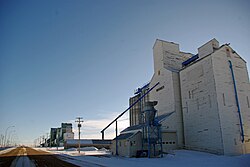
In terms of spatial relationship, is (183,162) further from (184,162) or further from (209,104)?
(209,104)

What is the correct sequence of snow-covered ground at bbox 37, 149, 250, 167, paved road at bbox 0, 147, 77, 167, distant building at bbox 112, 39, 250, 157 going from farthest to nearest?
distant building at bbox 112, 39, 250, 157 < paved road at bbox 0, 147, 77, 167 < snow-covered ground at bbox 37, 149, 250, 167

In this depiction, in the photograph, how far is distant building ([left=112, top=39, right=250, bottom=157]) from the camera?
3347 cm

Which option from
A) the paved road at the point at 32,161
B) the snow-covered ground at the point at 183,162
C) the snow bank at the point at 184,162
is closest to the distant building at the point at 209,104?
the snow-covered ground at the point at 183,162

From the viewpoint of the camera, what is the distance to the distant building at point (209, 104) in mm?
33469

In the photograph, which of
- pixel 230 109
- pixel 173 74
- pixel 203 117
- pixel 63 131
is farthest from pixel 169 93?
pixel 63 131

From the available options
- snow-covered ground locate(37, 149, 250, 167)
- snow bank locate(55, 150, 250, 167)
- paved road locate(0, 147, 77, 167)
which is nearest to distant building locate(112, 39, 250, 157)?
snow-covered ground locate(37, 149, 250, 167)

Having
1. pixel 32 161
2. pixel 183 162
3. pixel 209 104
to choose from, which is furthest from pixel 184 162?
pixel 32 161

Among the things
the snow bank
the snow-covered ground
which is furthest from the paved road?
the snow bank

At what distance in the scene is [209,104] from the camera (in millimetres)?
35469

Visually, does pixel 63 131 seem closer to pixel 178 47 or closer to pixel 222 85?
pixel 178 47

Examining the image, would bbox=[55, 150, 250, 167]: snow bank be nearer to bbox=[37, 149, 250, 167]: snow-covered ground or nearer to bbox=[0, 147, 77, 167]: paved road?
bbox=[37, 149, 250, 167]: snow-covered ground

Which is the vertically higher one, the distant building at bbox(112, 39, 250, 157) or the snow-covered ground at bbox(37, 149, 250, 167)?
the distant building at bbox(112, 39, 250, 157)

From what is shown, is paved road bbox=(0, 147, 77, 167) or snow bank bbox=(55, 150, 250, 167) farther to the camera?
paved road bbox=(0, 147, 77, 167)

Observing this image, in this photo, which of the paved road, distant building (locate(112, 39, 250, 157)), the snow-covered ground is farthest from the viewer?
distant building (locate(112, 39, 250, 157))
